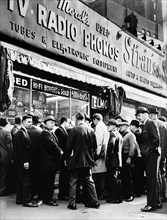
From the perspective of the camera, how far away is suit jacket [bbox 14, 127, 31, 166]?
4.41m

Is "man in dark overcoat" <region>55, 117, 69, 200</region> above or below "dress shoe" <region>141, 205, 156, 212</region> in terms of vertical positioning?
above

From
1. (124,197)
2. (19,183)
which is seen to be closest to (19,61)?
(19,183)

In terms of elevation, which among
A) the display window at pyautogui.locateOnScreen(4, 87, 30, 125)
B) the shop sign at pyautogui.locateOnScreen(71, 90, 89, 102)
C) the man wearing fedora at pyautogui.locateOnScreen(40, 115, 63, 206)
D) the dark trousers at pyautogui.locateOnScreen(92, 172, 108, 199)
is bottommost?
the dark trousers at pyautogui.locateOnScreen(92, 172, 108, 199)

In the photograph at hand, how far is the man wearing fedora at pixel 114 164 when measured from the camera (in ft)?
15.8

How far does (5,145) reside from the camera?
4.99 meters

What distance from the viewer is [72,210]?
4238 millimetres

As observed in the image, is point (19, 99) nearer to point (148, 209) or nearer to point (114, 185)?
point (114, 185)

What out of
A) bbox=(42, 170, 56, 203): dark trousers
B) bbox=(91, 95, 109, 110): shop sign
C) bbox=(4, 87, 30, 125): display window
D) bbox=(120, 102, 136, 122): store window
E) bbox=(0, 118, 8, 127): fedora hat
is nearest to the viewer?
bbox=(42, 170, 56, 203): dark trousers

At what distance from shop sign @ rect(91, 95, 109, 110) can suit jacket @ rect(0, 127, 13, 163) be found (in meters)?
2.88

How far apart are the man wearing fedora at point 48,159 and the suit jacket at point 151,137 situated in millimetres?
1345

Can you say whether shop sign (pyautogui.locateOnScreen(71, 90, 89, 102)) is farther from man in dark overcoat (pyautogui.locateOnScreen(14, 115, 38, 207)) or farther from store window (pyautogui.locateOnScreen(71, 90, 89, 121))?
man in dark overcoat (pyautogui.locateOnScreen(14, 115, 38, 207))

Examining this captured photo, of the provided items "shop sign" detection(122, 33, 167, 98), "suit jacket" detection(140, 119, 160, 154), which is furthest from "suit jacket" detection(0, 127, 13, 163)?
"shop sign" detection(122, 33, 167, 98)

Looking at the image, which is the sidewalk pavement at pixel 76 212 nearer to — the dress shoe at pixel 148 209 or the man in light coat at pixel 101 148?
the dress shoe at pixel 148 209

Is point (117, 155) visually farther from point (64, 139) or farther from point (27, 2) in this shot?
point (27, 2)
